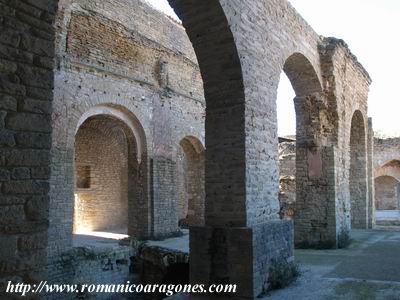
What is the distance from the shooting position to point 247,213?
5672mm

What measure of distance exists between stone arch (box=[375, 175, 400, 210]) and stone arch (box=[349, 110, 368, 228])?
13167mm

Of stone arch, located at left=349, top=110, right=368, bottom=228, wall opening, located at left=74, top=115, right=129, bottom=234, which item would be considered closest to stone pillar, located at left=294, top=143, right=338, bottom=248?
stone arch, located at left=349, top=110, right=368, bottom=228

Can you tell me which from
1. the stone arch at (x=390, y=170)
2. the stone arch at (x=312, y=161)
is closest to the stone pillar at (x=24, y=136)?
the stone arch at (x=312, y=161)

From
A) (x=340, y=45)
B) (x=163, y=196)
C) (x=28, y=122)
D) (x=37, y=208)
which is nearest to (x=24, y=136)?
(x=28, y=122)

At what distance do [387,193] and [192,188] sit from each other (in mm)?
16959

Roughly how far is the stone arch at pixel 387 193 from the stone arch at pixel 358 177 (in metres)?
13.2

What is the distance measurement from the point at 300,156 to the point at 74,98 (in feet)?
19.2

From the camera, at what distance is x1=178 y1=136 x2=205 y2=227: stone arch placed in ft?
51.0

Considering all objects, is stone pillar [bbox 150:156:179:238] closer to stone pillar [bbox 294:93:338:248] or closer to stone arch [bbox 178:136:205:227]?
stone arch [bbox 178:136:205:227]

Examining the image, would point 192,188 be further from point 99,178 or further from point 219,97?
point 219,97

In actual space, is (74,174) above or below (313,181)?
above

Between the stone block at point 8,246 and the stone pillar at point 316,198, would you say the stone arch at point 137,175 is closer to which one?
the stone pillar at point 316,198

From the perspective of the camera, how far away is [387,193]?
88.1 feet

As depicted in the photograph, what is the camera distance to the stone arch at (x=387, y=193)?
1038 inches
